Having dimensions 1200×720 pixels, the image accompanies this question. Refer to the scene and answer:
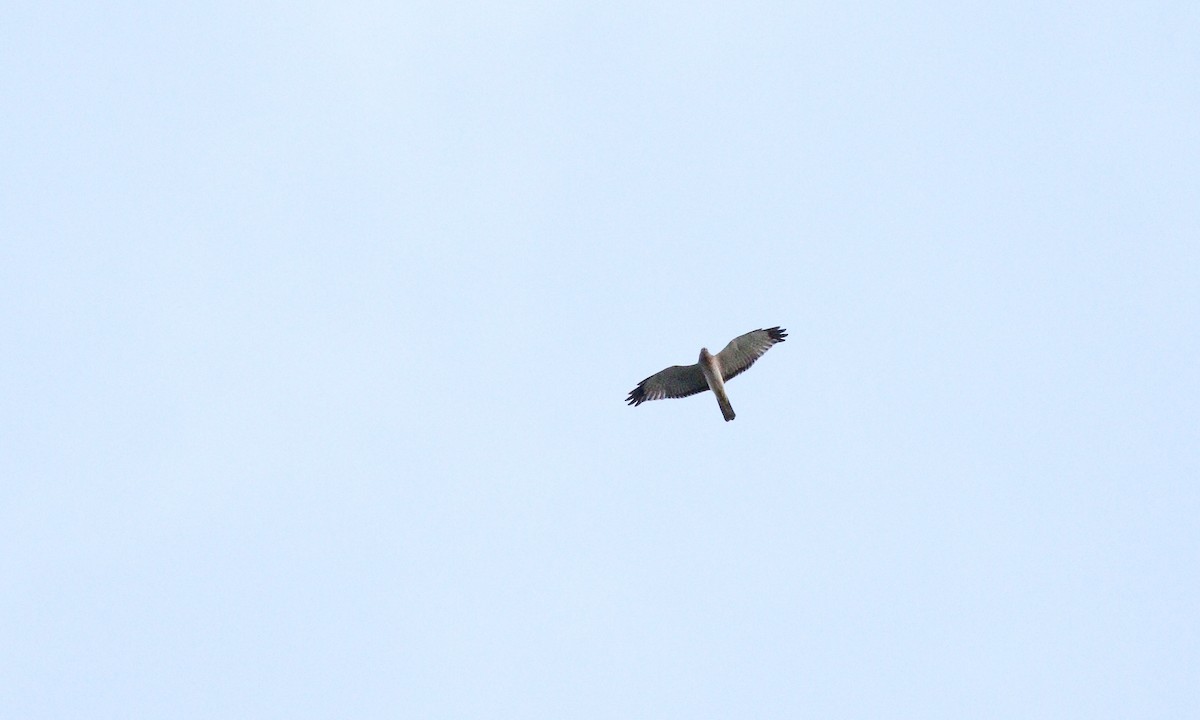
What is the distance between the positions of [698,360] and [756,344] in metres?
1.25

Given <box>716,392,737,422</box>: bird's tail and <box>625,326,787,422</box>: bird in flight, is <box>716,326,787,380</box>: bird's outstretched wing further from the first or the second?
<box>716,392,737,422</box>: bird's tail

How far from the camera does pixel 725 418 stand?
20.6m

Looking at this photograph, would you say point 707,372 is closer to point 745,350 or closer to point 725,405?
point 725,405

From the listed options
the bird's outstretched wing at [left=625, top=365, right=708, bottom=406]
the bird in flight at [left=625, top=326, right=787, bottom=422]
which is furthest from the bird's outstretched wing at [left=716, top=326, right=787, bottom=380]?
the bird's outstretched wing at [left=625, top=365, right=708, bottom=406]

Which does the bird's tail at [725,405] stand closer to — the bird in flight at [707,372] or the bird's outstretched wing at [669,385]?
the bird in flight at [707,372]

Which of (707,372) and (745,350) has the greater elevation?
(745,350)

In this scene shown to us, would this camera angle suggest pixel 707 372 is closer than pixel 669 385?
Yes

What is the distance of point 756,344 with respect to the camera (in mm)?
21297

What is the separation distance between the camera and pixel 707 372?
20734 mm

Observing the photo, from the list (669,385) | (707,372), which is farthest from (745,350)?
(669,385)

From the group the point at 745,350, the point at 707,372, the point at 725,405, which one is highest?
the point at 745,350

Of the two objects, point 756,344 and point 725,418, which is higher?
point 756,344

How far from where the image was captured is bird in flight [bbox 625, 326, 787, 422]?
68.8 feet

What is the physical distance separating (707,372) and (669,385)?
97cm
